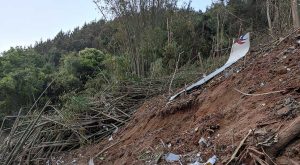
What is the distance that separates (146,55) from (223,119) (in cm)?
696

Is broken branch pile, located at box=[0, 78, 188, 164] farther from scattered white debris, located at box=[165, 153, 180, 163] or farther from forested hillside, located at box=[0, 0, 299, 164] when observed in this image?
scattered white debris, located at box=[165, 153, 180, 163]

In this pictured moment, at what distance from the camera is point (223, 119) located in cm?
375

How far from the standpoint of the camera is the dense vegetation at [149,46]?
337 inches

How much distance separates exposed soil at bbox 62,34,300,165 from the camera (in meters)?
3.01

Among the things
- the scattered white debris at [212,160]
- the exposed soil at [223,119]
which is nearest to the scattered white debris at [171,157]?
the exposed soil at [223,119]

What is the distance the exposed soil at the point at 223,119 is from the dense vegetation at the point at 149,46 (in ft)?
5.59

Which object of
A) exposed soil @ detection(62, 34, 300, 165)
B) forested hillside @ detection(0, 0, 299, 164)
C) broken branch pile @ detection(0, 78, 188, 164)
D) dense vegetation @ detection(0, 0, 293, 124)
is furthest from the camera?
dense vegetation @ detection(0, 0, 293, 124)

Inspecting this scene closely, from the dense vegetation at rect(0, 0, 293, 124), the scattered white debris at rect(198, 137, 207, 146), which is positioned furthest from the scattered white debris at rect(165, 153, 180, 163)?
the dense vegetation at rect(0, 0, 293, 124)

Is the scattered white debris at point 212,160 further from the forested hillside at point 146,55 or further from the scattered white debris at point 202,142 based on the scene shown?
the forested hillside at point 146,55

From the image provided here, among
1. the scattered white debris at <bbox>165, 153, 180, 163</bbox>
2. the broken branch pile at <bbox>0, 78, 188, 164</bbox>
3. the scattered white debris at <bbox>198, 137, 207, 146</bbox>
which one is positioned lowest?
the broken branch pile at <bbox>0, 78, 188, 164</bbox>

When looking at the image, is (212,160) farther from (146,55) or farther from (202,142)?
(146,55)

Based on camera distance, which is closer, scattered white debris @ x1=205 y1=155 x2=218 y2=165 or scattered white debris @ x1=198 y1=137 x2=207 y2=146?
scattered white debris @ x1=205 y1=155 x2=218 y2=165

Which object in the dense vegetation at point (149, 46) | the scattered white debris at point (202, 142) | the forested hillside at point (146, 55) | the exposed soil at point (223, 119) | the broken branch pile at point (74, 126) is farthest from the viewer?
the dense vegetation at point (149, 46)

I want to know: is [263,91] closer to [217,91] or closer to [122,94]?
[217,91]
